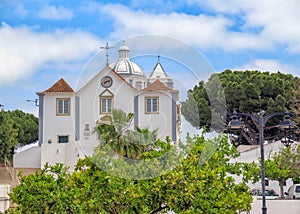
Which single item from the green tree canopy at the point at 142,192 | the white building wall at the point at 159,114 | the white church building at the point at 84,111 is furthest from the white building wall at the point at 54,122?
the green tree canopy at the point at 142,192

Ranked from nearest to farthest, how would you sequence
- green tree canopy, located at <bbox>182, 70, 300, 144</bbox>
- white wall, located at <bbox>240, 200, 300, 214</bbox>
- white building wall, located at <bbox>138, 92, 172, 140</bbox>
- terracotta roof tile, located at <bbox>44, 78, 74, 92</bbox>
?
white wall, located at <bbox>240, 200, 300, 214</bbox> → white building wall, located at <bbox>138, 92, 172, 140</bbox> → terracotta roof tile, located at <bbox>44, 78, 74, 92</bbox> → green tree canopy, located at <bbox>182, 70, 300, 144</bbox>

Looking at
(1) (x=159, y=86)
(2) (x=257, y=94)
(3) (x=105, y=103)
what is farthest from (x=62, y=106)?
(1) (x=159, y=86)

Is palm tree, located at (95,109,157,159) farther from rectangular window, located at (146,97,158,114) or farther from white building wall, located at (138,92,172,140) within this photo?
rectangular window, located at (146,97,158,114)

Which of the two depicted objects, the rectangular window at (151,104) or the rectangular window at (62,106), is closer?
the rectangular window at (151,104)

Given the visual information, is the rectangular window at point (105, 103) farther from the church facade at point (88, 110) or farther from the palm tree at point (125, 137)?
the palm tree at point (125, 137)

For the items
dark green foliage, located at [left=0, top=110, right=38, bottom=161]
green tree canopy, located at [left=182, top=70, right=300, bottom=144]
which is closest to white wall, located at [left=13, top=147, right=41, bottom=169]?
dark green foliage, located at [left=0, top=110, right=38, bottom=161]

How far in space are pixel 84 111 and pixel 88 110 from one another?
11.0 inches

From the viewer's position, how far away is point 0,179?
33.8 metres

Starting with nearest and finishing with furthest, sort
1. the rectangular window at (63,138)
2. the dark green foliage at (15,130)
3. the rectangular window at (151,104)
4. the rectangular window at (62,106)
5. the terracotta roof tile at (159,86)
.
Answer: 1. the terracotta roof tile at (159,86)
2. the rectangular window at (151,104)
3. the rectangular window at (63,138)
4. the rectangular window at (62,106)
5. the dark green foliage at (15,130)

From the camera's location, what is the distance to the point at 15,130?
155 feet

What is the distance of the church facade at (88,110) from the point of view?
32.8 m

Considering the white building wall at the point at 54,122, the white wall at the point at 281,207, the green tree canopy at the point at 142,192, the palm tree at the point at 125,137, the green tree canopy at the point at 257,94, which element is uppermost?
the green tree canopy at the point at 257,94

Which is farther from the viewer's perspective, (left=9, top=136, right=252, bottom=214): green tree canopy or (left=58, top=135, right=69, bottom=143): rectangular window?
(left=58, top=135, right=69, bottom=143): rectangular window

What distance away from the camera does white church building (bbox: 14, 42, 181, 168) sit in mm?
33000
